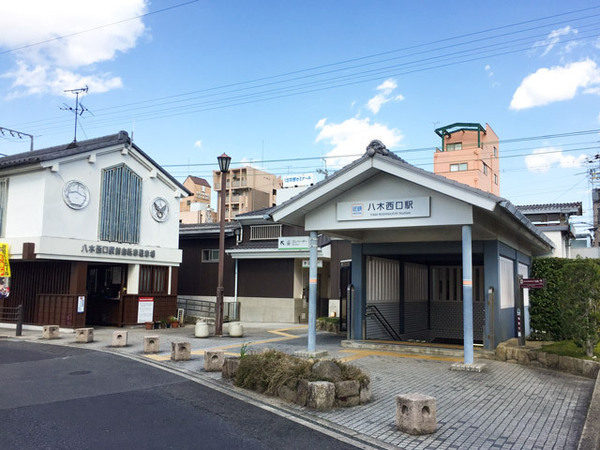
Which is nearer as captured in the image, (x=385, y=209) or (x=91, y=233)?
(x=385, y=209)

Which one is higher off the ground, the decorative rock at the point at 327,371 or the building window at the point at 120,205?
the building window at the point at 120,205

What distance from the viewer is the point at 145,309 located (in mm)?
21078

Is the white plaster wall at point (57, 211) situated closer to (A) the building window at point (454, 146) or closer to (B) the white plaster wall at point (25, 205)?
(B) the white plaster wall at point (25, 205)

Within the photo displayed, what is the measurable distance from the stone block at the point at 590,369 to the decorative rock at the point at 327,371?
219 inches

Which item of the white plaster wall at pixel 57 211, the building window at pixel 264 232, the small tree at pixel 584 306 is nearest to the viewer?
the small tree at pixel 584 306

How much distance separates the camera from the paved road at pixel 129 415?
580 cm

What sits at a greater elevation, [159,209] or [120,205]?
[159,209]

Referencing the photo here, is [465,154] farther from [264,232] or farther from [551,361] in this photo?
[551,361]

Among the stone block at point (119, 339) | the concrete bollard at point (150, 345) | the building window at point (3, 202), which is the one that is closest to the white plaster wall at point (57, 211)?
the building window at point (3, 202)

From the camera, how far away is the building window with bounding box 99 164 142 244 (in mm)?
20297

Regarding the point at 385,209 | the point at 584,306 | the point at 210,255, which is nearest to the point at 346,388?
the point at 385,209

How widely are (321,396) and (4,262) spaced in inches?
624

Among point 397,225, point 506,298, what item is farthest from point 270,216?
point 506,298

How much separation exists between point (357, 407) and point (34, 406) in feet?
15.9
